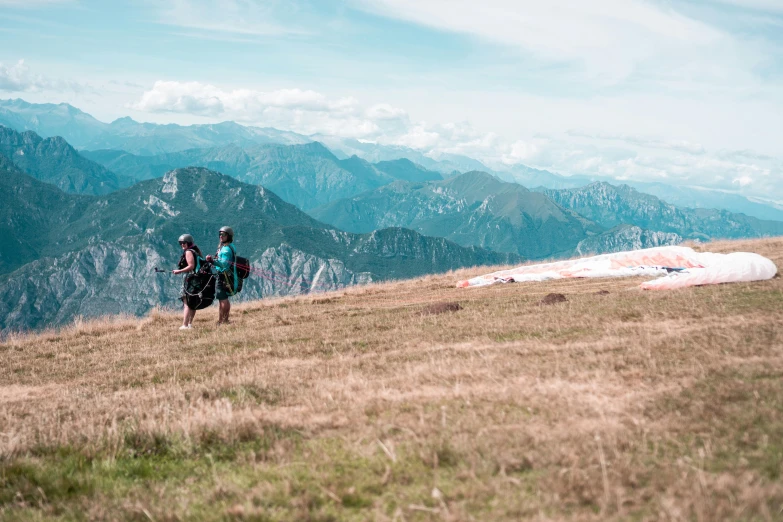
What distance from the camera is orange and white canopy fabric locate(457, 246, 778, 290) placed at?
1623 centimetres

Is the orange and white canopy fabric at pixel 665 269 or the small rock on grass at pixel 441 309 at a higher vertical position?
the orange and white canopy fabric at pixel 665 269

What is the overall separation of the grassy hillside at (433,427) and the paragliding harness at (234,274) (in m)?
4.51

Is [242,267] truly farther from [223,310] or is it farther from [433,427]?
[433,427]

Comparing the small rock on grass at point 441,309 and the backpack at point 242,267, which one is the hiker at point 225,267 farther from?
the small rock on grass at point 441,309

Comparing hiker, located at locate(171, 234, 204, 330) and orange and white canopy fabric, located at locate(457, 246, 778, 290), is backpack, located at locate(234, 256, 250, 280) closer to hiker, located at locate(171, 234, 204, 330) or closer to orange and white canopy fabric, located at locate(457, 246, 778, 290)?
hiker, located at locate(171, 234, 204, 330)

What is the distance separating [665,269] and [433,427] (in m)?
19.1

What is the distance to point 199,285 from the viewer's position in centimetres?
1659

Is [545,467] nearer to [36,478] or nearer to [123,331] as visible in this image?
[36,478]

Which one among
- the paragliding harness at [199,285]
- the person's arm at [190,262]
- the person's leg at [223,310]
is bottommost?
the person's leg at [223,310]

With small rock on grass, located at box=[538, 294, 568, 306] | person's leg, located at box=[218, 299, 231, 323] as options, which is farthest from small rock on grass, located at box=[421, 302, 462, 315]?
person's leg, located at box=[218, 299, 231, 323]

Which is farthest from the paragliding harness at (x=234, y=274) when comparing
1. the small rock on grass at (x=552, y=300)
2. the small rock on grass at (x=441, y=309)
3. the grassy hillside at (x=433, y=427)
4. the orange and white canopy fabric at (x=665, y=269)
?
the orange and white canopy fabric at (x=665, y=269)

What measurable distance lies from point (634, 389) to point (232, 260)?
12.5 meters

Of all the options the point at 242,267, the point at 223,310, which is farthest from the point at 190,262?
the point at 223,310

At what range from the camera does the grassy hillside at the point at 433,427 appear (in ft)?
14.6
